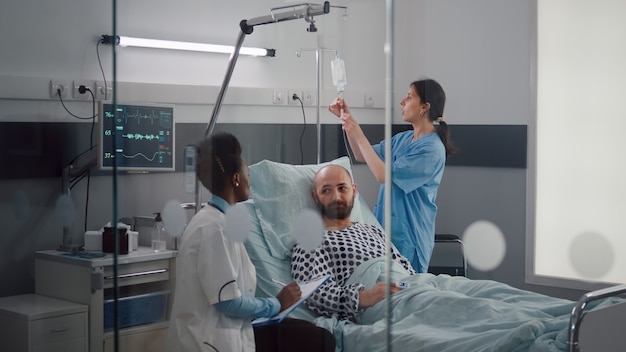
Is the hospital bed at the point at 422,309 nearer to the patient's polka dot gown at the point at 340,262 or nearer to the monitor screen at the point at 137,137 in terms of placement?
the patient's polka dot gown at the point at 340,262

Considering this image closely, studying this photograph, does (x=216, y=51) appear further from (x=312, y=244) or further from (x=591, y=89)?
(x=591, y=89)

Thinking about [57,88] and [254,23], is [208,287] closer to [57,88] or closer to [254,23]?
[254,23]

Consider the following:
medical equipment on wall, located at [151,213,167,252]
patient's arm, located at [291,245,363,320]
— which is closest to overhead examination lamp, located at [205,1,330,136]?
medical equipment on wall, located at [151,213,167,252]

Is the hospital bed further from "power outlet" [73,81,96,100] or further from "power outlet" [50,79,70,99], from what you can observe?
"power outlet" [50,79,70,99]

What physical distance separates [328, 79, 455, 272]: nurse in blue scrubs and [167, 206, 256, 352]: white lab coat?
1.38 feet

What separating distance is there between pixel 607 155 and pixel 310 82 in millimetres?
869

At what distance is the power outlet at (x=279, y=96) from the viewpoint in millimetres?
1961

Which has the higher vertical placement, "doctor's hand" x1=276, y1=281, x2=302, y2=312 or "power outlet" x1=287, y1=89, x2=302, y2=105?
"power outlet" x1=287, y1=89, x2=302, y2=105

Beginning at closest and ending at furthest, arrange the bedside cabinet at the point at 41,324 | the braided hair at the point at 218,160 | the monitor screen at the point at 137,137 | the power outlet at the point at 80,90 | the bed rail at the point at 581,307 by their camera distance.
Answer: the bed rail at the point at 581,307, the braided hair at the point at 218,160, the monitor screen at the point at 137,137, the bedside cabinet at the point at 41,324, the power outlet at the point at 80,90

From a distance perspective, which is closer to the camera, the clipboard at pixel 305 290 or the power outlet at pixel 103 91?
the clipboard at pixel 305 290

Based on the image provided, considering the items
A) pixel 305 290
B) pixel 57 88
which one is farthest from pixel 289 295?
pixel 57 88

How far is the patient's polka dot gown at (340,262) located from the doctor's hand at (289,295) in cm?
3

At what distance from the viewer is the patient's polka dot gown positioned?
1.86 m

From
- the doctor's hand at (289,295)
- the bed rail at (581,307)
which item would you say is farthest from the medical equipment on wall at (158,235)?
the bed rail at (581,307)
